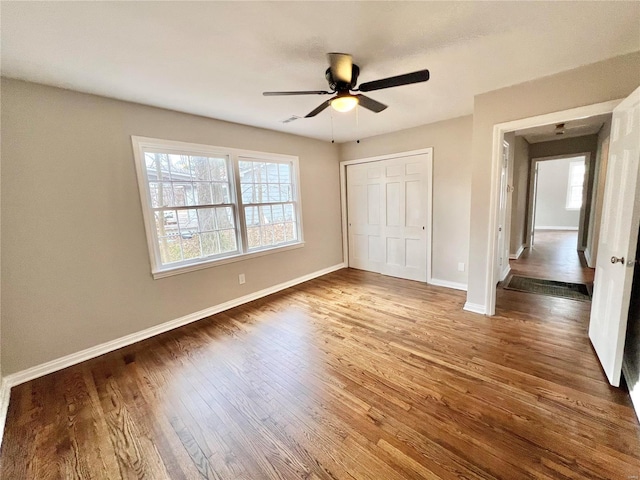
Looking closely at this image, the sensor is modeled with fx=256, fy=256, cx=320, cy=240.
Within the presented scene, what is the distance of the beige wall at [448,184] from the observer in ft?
11.7

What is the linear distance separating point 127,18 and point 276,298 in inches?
125

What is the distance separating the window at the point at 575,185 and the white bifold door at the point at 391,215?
26.2 feet

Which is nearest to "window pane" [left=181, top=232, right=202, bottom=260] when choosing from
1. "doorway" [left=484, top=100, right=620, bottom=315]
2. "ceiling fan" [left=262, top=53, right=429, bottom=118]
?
"ceiling fan" [left=262, top=53, right=429, bottom=118]

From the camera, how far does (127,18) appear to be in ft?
4.76

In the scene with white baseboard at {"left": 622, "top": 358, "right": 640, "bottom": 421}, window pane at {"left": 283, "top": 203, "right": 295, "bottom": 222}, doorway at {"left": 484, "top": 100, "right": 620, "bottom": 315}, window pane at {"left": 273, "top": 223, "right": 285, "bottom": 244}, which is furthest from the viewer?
window pane at {"left": 283, "top": 203, "right": 295, "bottom": 222}

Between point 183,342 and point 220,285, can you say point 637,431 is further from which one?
point 220,285

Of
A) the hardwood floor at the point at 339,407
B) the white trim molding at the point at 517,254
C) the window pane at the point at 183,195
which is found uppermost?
the window pane at the point at 183,195

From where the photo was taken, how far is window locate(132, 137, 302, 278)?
282 centimetres

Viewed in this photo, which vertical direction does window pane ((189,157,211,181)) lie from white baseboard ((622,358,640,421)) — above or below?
above

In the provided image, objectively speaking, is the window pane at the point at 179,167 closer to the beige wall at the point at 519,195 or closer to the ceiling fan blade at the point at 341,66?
the ceiling fan blade at the point at 341,66

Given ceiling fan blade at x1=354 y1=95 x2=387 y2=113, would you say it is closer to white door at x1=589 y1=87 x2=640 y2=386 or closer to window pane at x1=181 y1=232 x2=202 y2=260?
white door at x1=589 y1=87 x2=640 y2=386

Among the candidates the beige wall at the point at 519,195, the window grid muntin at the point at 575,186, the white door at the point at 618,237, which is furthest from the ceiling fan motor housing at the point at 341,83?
the window grid muntin at the point at 575,186

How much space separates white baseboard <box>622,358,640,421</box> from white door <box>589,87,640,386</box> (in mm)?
65

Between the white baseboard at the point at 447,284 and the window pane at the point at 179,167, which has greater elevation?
the window pane at the point at 179,167
